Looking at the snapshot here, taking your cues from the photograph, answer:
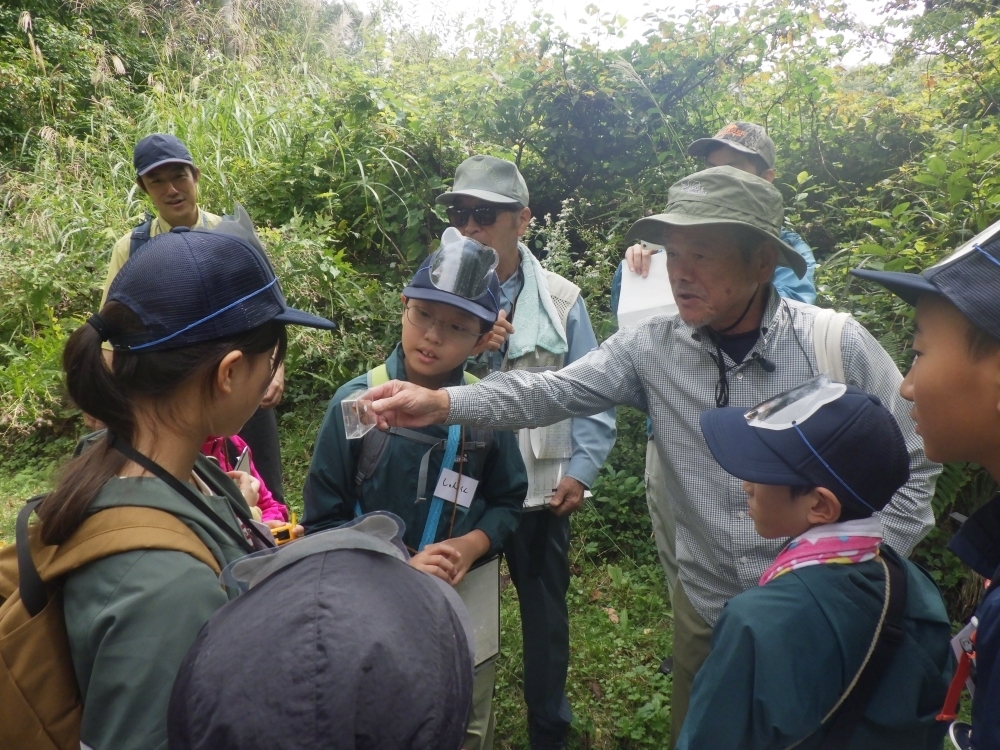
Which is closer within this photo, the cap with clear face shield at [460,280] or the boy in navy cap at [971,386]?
the boy in navy cap at [971,386]

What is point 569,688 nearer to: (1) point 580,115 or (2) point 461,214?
(2) point 461,214

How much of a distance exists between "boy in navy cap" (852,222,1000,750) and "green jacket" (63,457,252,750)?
1.25 metres

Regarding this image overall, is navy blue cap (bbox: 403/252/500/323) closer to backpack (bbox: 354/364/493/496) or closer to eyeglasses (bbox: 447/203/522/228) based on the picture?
backpack (bbox: 354/364/493/496)

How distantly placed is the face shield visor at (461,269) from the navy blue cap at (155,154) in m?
2.64

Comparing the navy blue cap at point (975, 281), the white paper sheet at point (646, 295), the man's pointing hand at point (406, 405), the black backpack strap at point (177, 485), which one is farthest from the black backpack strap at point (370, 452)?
the navy blue cap at point (975, 281)

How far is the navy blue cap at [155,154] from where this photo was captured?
13.7 ft

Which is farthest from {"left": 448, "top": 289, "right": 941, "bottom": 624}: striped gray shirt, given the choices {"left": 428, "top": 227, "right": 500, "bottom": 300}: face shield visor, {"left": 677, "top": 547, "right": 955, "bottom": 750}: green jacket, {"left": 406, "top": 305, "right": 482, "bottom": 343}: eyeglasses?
{"left": 677, "top": 547, "right": 955, "bottom": 750}: green jacket

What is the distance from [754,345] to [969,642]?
106 centimetres

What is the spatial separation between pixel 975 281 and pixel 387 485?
65.0 inches

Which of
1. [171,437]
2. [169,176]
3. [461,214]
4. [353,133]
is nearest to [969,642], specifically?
[171,437]

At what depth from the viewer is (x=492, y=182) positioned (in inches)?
129

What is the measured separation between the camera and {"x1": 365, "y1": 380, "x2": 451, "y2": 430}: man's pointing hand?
207 cm

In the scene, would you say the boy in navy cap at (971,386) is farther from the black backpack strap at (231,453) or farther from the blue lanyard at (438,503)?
the black backpack strap at (231,453)

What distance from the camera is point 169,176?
4223mm
